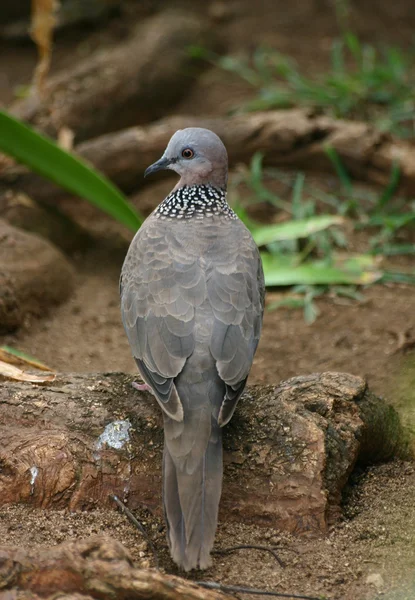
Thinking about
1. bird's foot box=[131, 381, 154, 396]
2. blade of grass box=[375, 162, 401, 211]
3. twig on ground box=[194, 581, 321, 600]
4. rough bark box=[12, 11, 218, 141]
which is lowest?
twig on ground box=[194, 581, 321, 600]

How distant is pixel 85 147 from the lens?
680cm

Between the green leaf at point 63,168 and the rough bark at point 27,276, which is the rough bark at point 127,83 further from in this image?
the rough bark at point 27,276

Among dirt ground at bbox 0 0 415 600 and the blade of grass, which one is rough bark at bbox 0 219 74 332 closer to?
dirt ground at bbox 0 0 415 600

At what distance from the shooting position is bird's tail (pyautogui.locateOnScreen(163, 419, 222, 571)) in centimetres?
305

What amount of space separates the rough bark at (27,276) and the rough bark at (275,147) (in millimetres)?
839

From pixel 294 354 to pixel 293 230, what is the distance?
1.30 meters

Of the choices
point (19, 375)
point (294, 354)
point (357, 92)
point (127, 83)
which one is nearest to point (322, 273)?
point (294, 354)

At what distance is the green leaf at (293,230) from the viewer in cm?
641

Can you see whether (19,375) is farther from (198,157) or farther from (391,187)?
(391,187)

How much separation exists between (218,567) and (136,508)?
0.48m

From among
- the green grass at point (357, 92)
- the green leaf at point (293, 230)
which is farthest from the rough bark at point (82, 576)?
the green grass at point (357, 92)

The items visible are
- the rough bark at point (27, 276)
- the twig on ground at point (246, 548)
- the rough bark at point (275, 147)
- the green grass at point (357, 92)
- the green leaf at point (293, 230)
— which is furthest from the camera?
the green grass at point (357, 92)

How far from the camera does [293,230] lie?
644 centimetres

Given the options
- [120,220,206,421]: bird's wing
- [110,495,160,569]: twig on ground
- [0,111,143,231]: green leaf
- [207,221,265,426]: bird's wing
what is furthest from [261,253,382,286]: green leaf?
[110,495,160,569]: twig on ground
